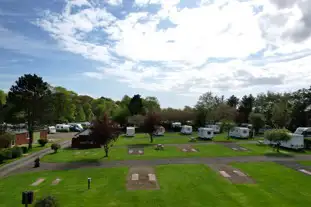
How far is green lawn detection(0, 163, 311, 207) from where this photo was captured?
2033 centimetres

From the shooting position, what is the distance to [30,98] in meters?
51.2

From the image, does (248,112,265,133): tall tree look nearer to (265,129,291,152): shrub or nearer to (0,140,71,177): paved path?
(265,129,291,152): shrub

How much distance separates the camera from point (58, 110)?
97438 mm

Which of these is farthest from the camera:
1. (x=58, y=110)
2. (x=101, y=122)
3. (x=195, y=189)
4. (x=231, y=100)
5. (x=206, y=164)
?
(x=231, y=100)

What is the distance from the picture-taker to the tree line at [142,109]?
5132 centimetres

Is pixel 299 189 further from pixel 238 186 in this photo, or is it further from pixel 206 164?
pixel 206 164

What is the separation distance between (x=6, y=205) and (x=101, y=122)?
21.3 meters

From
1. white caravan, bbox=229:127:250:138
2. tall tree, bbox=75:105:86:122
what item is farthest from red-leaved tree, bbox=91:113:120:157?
tall tree, bbox=75:105:86:122

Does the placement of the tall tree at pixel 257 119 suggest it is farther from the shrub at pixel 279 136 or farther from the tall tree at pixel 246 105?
the shrub at pixel 279 136

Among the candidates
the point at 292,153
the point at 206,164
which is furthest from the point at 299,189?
the point at 292,153

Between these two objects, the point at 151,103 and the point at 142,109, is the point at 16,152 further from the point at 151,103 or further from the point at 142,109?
the point at 151,103

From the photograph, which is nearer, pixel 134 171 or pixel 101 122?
pixel 134 171

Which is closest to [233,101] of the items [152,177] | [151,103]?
[151,103]

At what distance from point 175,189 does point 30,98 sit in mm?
38055
